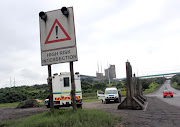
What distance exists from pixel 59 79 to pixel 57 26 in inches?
337

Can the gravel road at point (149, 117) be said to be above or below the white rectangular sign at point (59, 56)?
below

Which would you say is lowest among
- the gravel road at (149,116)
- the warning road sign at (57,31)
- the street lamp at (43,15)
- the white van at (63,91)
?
the gravel road at (149,116)

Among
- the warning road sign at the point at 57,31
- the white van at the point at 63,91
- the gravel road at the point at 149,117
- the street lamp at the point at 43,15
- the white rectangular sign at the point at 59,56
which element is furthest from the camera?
the white van at the point at 63,91

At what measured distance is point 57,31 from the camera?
822 cm

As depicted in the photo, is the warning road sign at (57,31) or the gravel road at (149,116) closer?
the gravel road at (149,116)

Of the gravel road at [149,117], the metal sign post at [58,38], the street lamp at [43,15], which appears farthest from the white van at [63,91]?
the street lamp at [43,15]

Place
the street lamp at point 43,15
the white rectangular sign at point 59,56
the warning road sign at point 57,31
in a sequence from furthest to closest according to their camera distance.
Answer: the street lamp at point 43,15
the warning road sign at point 57,31
the white rectangular sign at point 59,56

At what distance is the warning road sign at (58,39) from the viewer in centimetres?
798

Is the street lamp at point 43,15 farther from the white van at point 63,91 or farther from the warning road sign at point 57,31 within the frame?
the white van at point 63,91

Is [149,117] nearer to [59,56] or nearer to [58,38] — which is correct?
[59,56]

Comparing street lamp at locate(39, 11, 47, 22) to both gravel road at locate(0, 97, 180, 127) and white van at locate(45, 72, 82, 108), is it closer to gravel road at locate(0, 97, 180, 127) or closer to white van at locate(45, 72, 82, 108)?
gravel road at locate(0, 97, 180, 127)

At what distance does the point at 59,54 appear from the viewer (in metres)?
8.05

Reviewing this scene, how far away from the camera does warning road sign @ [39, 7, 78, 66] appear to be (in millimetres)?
7977

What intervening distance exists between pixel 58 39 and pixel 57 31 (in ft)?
1.21
